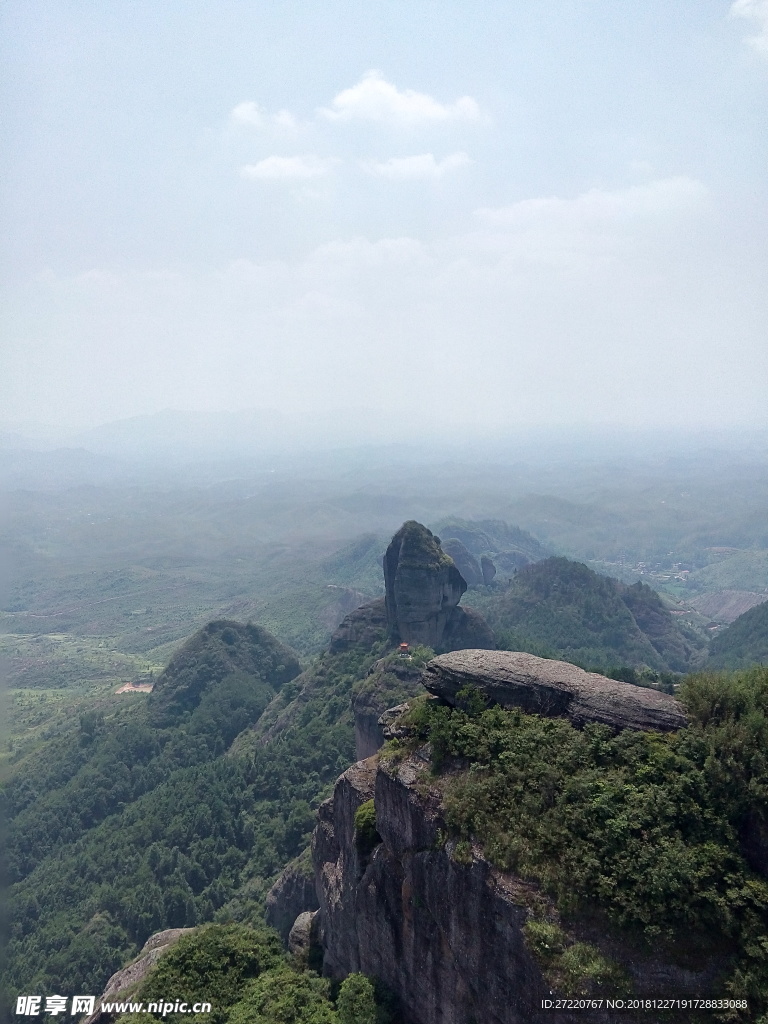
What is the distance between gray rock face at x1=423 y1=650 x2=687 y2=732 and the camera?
55.5 feet

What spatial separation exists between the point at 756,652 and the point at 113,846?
80883mm

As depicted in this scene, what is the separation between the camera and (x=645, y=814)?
14.4 meters

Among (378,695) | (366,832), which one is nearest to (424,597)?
(378,695)

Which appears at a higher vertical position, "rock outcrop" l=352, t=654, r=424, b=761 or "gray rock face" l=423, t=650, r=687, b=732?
"gray rock face" l=423, t=650, r=687, b=732

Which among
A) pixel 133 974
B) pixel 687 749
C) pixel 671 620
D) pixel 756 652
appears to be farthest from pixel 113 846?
pixel 671 620

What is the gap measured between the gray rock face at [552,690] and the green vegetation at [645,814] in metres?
0.54

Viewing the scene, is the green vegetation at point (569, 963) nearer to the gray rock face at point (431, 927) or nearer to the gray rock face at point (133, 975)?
the gray rock face at point (431, 927)

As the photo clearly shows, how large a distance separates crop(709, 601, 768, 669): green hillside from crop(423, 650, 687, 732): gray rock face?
68.1 m

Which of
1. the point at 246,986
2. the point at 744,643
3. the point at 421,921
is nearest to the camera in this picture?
Answer: the point at 421,921

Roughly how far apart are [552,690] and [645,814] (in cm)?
499

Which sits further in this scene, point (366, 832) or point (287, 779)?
point (287, 779)

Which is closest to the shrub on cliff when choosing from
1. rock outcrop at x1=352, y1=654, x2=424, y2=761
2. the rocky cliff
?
rock outcrop at x1=352, y1=654, x2=424, y2=761

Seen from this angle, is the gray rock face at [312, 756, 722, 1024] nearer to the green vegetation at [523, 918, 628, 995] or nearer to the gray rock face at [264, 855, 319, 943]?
the green vegetation at [523, 918, 628, 995]

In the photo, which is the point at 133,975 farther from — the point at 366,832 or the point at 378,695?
the point at 378,695
